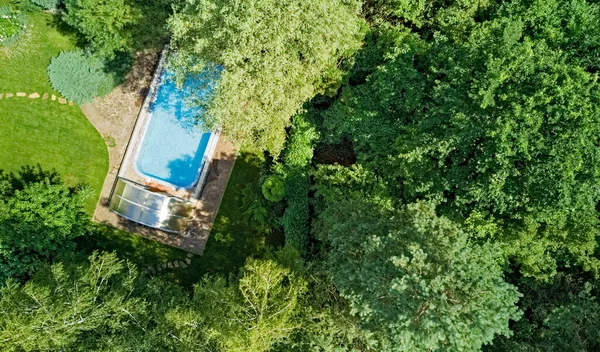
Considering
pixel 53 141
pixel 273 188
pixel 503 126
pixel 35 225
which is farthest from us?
pixel 53 141

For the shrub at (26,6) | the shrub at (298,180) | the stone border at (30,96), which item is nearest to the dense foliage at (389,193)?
the shrub at (298,180)

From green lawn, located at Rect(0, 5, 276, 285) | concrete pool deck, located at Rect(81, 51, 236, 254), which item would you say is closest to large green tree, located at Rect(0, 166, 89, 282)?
green lawn, located at Rect(0, 5, 276, 285)

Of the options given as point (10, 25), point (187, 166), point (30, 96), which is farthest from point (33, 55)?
point (187, 166)

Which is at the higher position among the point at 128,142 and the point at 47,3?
the point at 47,3

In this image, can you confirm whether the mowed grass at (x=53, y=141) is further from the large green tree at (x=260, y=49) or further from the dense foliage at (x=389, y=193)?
the large green tree at (x=260, y=49)

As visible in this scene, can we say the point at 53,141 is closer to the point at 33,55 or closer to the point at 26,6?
the point at 33,55

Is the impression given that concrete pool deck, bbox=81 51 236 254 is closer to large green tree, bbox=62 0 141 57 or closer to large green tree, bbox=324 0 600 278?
large green tree, bbox=62 0 141 57
